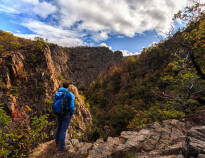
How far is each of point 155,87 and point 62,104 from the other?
880cm

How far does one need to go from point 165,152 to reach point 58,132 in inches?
110

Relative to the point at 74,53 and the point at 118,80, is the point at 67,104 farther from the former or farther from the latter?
the point at 74,53

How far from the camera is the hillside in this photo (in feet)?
14.1

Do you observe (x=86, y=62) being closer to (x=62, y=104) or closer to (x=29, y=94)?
(x=29, y=94)

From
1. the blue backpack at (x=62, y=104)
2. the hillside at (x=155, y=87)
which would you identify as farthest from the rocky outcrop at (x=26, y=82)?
the hillside at (x=155, y=87)

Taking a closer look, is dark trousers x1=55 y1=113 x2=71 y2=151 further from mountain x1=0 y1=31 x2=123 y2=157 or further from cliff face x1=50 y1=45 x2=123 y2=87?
cliff face x1=50 y1=45 x2=123 y2=87

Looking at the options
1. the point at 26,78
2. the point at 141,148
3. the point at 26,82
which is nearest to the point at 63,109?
the point at 141,148

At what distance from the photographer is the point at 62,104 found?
2.85 metres

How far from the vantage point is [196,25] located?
3.86m

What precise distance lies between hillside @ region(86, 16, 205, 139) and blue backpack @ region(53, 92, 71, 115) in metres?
2.32

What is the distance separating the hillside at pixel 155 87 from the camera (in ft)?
14.1

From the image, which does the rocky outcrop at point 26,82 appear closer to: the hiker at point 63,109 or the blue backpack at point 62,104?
the hiker at point 63,109

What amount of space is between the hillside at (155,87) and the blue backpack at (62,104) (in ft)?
7.62

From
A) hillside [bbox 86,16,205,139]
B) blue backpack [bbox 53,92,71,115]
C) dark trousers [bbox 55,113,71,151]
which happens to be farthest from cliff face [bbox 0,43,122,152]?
hillside [bbox 86,16,205,139]
